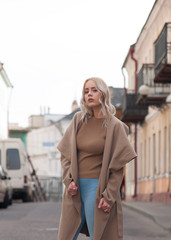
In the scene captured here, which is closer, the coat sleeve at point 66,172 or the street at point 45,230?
the coat sleeve at point 66,172

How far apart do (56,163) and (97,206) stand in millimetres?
73744

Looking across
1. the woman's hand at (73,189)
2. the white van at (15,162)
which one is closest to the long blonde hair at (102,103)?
the woman's hand at (73,189)

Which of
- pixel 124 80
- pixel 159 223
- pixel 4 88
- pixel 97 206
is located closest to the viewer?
pixel 97 206

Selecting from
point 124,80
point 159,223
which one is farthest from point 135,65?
point 159,223

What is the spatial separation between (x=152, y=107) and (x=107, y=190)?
25.3 m

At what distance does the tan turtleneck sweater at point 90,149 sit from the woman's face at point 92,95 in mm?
160

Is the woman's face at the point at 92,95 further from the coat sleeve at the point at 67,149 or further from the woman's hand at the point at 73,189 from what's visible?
the woman's hand at the point at 73,189

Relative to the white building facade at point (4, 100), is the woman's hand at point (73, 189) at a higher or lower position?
lower

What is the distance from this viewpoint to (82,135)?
17.0ft

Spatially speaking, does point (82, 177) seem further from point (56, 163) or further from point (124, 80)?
point (56, 163)

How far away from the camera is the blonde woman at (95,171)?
503 cm

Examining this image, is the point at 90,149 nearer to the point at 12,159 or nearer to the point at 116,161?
the point at 116,161

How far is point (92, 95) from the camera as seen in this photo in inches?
205

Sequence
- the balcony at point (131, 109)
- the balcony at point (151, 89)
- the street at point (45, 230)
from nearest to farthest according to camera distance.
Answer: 1. the street at point (45, 230)
2. the balcony at point (151, 89)
3. the balcony at point (131, 109)
